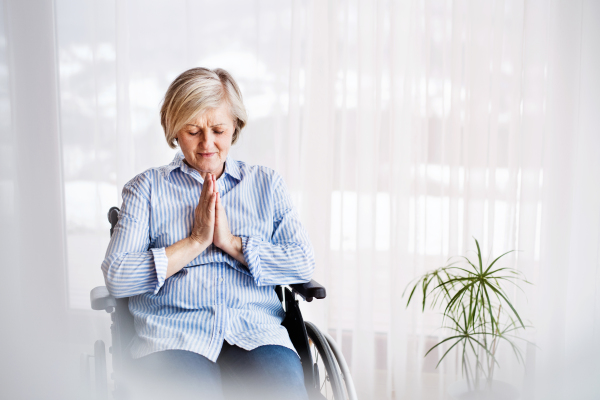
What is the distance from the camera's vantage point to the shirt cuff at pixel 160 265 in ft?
4.17

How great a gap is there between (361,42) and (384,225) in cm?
83

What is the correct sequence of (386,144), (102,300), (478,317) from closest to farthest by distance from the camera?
1. (102,300)
2. (478,317)
3. (386,144)

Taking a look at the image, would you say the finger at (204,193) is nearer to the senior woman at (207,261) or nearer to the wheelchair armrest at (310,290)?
the senior woman at (207,261)

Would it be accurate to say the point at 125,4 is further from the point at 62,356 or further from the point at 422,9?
the point at 62,356

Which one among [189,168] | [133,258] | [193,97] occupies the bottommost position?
[133,258]

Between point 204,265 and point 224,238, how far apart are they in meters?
0.11

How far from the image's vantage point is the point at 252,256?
1349 mm

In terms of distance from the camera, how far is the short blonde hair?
1.35 meters

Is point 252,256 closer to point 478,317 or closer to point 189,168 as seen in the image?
point 189,168

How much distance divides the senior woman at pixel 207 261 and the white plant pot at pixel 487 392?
0.89m

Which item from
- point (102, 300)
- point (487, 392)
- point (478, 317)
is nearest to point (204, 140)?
point (102, 300)

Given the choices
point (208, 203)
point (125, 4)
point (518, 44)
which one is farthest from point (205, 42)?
point (518, 44)

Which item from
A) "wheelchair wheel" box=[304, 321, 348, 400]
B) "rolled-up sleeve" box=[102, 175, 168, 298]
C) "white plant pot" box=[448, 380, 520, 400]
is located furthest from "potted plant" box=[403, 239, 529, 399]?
"rolled-up sleeve" box=[102, 175, 168, 298]

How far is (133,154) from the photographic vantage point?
2125 mm
